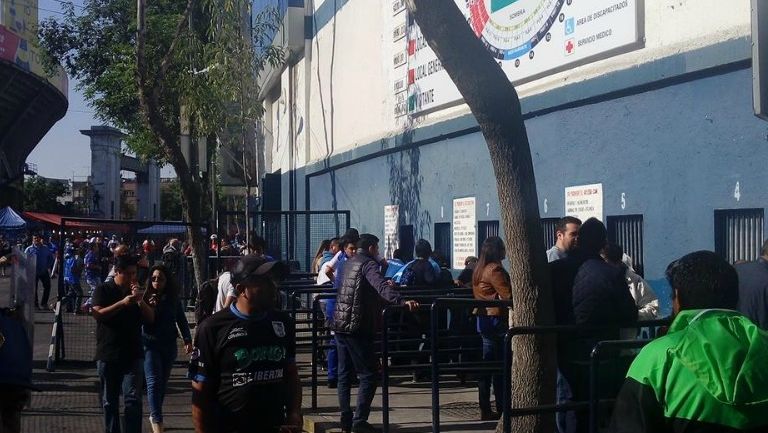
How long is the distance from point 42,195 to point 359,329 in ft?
276

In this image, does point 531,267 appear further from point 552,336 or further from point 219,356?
point 219,356

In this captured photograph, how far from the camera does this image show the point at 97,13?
32250mm

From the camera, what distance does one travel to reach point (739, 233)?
28.6ft

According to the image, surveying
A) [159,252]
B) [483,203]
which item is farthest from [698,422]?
[159,252]

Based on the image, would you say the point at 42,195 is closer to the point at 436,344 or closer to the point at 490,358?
the point at 490,358

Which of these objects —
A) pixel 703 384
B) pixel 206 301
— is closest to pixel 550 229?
pixel 206 301

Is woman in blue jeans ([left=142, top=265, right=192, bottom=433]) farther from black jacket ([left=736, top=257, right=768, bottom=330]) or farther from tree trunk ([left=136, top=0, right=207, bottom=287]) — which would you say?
tree trunk ([left=136, top=0, right=207, bottom=287])

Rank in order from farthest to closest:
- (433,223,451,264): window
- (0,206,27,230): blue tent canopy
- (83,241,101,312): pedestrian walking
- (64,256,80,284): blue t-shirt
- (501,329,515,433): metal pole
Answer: (0,206,27,230): blue tent canopy, (64,256,80,284): blue t-shirt, (83,241,101,312): pedestrian walking, (433,223,451,264): window, (501,329,515,433): metal pole

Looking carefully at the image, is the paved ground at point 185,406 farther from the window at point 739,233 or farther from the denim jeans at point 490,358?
the window at point 739,233

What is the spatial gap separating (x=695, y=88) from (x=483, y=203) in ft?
16.1

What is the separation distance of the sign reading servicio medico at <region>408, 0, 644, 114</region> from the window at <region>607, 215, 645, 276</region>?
70.2 inches

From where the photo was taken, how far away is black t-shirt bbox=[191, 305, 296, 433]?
5.03 m

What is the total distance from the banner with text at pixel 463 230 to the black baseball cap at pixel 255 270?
8635 mm

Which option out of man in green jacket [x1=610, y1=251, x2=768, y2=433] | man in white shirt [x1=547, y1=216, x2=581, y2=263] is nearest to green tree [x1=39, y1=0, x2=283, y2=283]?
man in white shirt [x1=547, y1=216, x2=581, y2=263]
